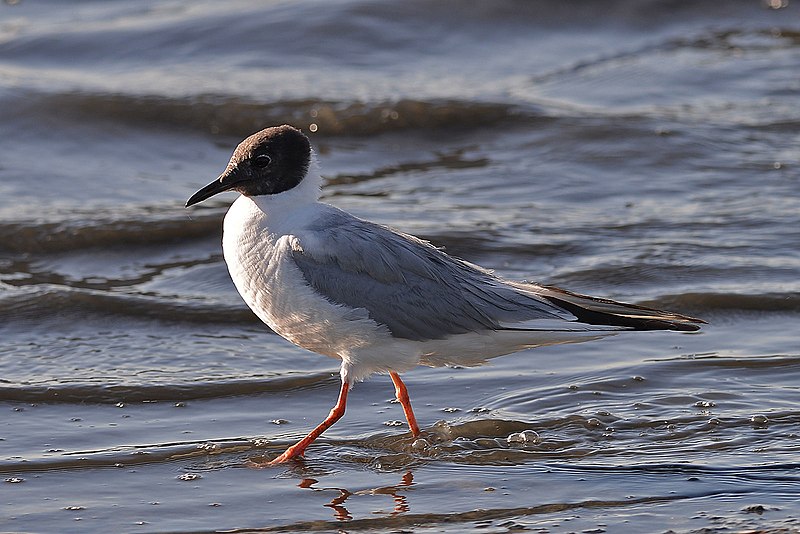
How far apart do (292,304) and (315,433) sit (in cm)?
71

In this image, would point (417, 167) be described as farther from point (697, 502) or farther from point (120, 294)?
point (697, 502)

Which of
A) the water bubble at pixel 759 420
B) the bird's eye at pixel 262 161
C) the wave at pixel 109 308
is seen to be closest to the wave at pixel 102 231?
the wave at pixel 109 308

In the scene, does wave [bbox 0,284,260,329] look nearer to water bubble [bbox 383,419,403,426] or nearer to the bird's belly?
water bubble [bbox 383,419,403,426]

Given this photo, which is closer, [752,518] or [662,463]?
[752,518]

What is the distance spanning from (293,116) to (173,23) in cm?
309

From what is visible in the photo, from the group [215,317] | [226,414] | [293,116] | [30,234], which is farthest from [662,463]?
[293,116]

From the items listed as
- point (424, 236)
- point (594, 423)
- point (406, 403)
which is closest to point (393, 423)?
point (406, 403)

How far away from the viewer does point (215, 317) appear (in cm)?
894

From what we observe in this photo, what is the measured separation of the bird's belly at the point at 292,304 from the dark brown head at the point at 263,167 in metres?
0.32

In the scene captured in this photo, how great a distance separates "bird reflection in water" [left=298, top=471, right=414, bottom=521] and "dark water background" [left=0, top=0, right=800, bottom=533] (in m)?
0.02

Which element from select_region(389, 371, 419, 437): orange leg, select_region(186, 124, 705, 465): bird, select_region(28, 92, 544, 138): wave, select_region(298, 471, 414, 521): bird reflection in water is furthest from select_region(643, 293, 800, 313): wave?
select_region(28, 92, 544, 138): wave

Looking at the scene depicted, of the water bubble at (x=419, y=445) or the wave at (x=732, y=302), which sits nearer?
the water bubble at (x=419, y=445)

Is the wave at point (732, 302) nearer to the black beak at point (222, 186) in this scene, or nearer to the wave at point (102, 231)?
the black beak at point (222, 186)

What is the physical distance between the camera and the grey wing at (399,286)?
21.5 feet
